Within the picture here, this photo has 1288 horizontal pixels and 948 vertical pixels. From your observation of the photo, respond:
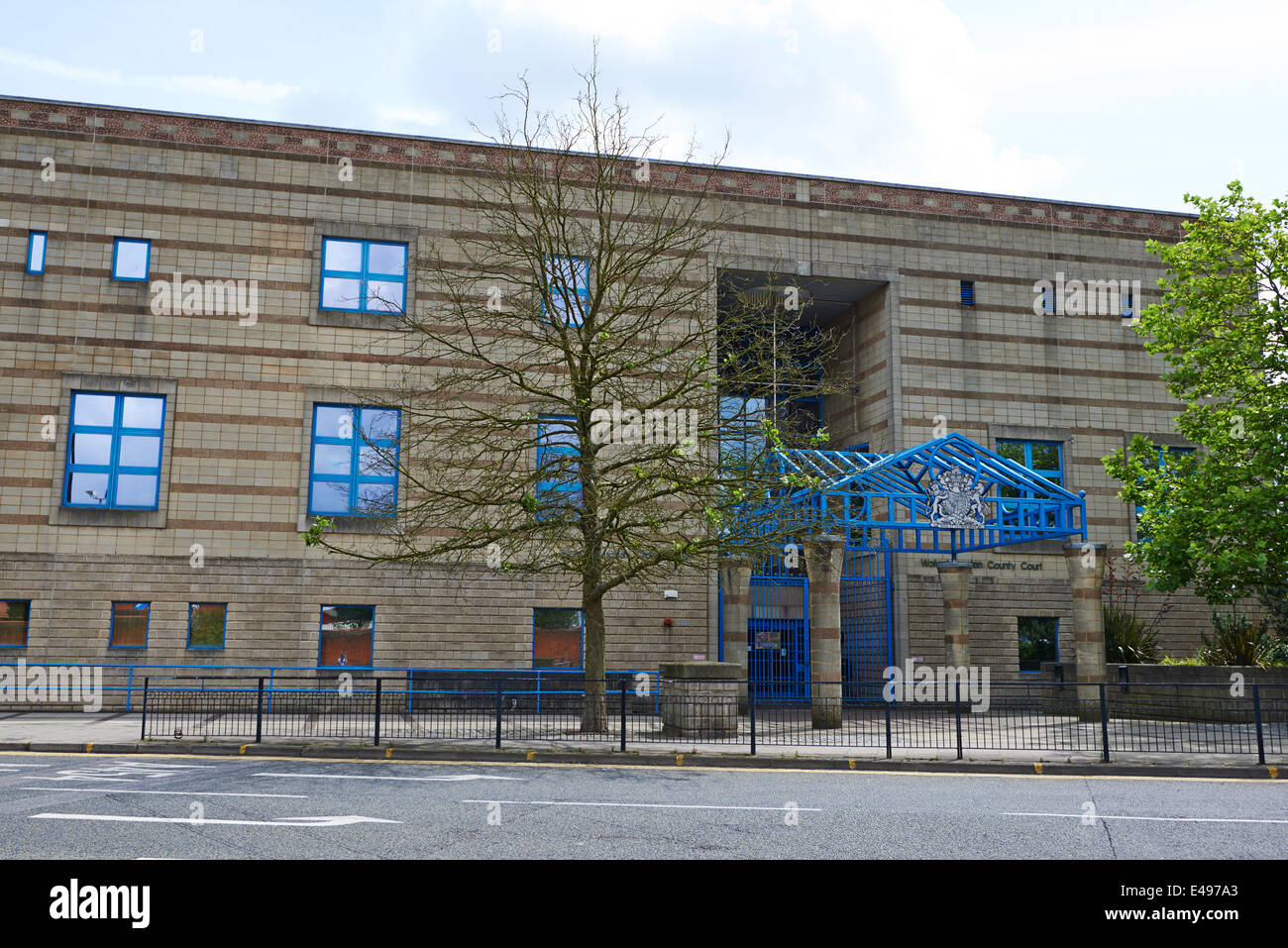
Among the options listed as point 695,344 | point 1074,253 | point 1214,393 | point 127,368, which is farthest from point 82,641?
point 1074,253

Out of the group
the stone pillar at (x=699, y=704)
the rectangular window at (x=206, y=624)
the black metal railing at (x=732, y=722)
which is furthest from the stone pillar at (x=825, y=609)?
the rectangular window at (x=206, y=624)

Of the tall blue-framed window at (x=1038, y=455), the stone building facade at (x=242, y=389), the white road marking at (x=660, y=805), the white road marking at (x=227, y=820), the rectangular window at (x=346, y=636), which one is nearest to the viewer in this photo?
the white road marking at (x=227, y=820)

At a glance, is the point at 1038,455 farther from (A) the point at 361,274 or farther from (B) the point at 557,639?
(A) the point at 361,274

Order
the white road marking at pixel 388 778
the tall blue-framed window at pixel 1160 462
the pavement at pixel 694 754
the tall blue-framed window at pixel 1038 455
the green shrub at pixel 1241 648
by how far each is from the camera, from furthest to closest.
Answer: the tall blue-framed window at pixel 1038 455, the tall blue-framed window at pixel 1160 462, the green shrub at pixel 1241 648, the pavement at pixel 694 754, the white road marking at pixel 388 778

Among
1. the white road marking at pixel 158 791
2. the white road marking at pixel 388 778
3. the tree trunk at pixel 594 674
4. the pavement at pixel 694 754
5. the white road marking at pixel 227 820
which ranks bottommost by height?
the pavement at pixel 694 754

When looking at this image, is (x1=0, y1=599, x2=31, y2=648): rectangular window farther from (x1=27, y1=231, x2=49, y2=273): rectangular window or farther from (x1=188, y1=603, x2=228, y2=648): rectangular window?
(x1=27, y1=231, x2=49, y2=273): rectangular window

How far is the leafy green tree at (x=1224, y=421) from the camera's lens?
789 inches

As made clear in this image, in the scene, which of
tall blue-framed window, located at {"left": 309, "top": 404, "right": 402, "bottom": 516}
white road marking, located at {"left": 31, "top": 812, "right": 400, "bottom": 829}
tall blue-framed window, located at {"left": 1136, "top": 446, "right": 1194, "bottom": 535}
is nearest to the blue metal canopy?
tall blue-framed window, located at {"left": 1136, "top": 446, "right": 1194, "bottom": 535}

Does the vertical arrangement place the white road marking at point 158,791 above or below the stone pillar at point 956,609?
below

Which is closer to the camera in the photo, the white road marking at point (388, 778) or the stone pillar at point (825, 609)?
the white road marking at point (388, 778)

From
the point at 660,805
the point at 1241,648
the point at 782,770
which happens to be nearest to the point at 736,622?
the point at 782,770

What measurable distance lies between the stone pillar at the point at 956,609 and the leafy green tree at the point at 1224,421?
12.8 feet

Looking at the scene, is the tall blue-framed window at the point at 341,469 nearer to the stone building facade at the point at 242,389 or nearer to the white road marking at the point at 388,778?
the stone building facade at the point at 242,389
